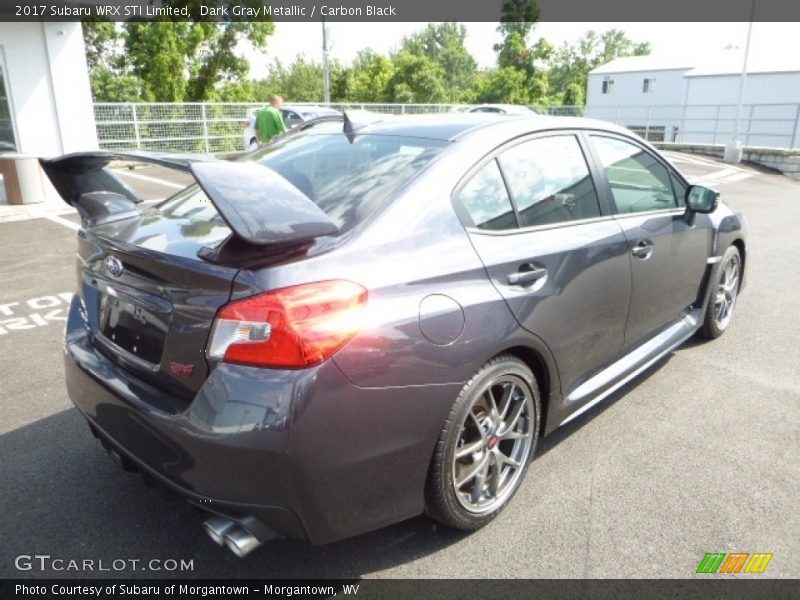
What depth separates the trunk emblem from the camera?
6.57 ft

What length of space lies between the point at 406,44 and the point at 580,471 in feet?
289

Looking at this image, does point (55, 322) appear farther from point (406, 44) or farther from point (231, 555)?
point (406, 44)

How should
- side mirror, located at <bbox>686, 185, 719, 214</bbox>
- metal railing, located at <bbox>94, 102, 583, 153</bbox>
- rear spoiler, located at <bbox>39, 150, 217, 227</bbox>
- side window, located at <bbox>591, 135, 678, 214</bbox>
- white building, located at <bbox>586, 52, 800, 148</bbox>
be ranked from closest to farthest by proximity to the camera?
rear spoiler, located at <bbox>39, 150, 217, 227</bbox>
side window, located at <bbox>591, 135, 678, 214</bbox>
side mirror, located at <bbox>686, 185, 719, 214</bbox>
metal railing, located at <bbox>94, 102, 583, 153</bbox>
white building, located at <bbox>586, 52, 800, 148</bbox>

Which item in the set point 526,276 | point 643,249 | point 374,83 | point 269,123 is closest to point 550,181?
point 526,276

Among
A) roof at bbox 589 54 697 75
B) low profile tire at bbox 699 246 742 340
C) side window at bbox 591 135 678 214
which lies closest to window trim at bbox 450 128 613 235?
side window at bbox 591 135 678 214

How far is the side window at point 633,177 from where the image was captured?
3260 millimetres

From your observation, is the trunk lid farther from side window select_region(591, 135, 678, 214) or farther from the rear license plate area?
side window select_region(591, 135, 678, 214)

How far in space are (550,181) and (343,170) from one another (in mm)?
998

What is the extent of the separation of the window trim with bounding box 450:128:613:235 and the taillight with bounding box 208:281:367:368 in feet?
2.39

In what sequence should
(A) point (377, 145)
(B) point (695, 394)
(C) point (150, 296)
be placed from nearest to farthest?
1. (C) point (150, 296)
2. (A) point (377, 145)
3. (B) point (695, 394)

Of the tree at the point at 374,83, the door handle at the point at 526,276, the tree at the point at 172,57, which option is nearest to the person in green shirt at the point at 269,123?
the door handle at the point at 526,276

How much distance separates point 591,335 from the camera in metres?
2.90

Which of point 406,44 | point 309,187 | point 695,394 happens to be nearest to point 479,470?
point 309,187

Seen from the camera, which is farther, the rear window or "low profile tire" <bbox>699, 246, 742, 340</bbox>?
"low profile tire" <bbox>699, 246, 742, 340</bbox>
